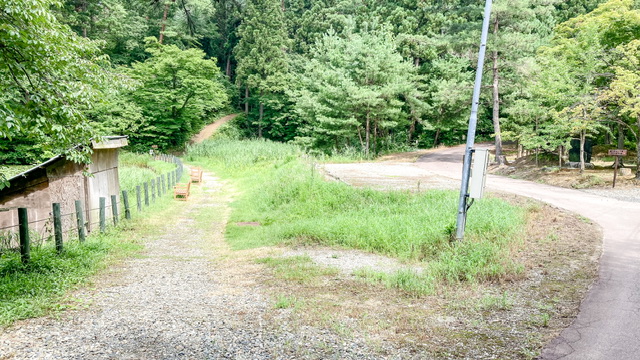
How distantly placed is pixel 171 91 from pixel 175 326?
31525 mm

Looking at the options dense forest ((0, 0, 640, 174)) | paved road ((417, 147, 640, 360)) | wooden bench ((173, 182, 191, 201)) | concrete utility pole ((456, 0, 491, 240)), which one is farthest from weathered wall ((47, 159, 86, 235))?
paved road ((417, 147, 640, 360))

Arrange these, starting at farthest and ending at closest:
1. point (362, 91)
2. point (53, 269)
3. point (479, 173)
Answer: point (362, 91), point (479, 173), point (53, 269)

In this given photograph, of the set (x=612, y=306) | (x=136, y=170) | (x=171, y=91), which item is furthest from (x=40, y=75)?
(x=171, y=91)

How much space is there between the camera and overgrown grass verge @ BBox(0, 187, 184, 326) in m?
4.85

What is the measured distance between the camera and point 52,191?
373 inches

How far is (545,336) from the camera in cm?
414

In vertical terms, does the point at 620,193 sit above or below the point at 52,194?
below

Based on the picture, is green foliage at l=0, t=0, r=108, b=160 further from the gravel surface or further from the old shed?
the gravel surface

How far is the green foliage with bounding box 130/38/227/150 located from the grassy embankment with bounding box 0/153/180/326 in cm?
2442

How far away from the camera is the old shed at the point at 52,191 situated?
368 inches

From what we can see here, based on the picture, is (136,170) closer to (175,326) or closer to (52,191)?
(52,191)

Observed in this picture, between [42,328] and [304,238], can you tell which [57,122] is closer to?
[42,328]

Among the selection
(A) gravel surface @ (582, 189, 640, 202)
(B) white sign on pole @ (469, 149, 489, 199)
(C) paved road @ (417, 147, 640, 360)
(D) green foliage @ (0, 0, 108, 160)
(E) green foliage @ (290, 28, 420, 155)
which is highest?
(E) green foliage @ (290, 28, 420, 155)

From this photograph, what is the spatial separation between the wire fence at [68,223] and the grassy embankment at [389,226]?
2.89 meters
